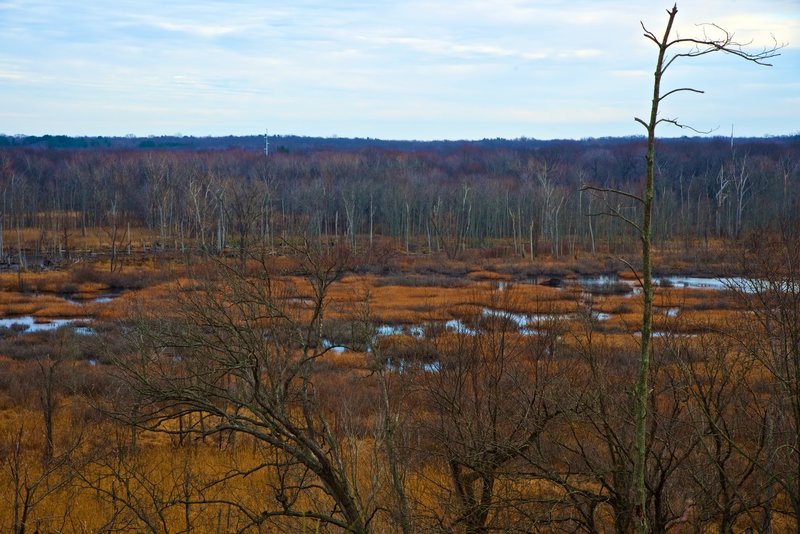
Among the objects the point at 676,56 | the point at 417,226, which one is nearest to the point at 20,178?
the point at 417,226

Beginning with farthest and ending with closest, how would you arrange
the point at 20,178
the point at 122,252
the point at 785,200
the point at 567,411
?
the point at 20,178 → the point at 785,200 → the point at 122,252 → the point at 567,411

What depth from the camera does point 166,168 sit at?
90188 mm

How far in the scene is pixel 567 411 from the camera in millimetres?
9172

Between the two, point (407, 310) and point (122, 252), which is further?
point (122, 252)

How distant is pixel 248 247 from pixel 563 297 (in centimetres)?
3041

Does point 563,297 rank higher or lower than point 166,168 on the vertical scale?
lower

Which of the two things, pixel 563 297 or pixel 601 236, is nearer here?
pixel 563 297

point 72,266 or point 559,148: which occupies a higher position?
point 559,148

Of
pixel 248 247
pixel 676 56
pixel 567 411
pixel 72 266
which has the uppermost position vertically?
pixel 676 56

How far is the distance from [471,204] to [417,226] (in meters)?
8.69

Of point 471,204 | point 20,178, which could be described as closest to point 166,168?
point 20,178

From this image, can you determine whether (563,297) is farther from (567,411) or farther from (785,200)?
(785,200)

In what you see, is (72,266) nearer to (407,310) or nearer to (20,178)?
(407,310)

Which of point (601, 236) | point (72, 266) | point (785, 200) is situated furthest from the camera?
point (601, 236)
